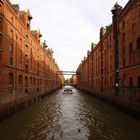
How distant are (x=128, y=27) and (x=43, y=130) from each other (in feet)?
50.1

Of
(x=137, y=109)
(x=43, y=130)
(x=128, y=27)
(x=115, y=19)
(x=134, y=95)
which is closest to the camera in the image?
(x=43, y=130)

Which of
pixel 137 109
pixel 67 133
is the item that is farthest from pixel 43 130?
pixel 137 109

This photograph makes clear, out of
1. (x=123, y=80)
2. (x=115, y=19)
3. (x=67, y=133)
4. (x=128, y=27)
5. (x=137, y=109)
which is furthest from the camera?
(x=115, y=19)

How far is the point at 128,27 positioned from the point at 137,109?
979 cm

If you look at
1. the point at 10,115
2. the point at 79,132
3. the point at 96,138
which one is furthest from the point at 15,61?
the point at 96,138

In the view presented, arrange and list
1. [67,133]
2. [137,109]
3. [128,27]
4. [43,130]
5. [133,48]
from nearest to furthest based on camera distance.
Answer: [67,133] → [43,130] → [137,109] → [133,48] → [128,27]

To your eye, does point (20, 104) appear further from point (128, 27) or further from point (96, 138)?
point (128, 27)

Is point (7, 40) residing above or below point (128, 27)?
below

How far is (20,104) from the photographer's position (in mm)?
23641

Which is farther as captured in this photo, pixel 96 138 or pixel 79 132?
pixel 79 132

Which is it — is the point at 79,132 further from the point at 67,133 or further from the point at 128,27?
the point at 128,27

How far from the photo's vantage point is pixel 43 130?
14.5 metres

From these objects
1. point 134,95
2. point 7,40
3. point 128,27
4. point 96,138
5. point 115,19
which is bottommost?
point 96,138

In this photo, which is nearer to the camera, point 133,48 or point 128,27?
point 133,48
